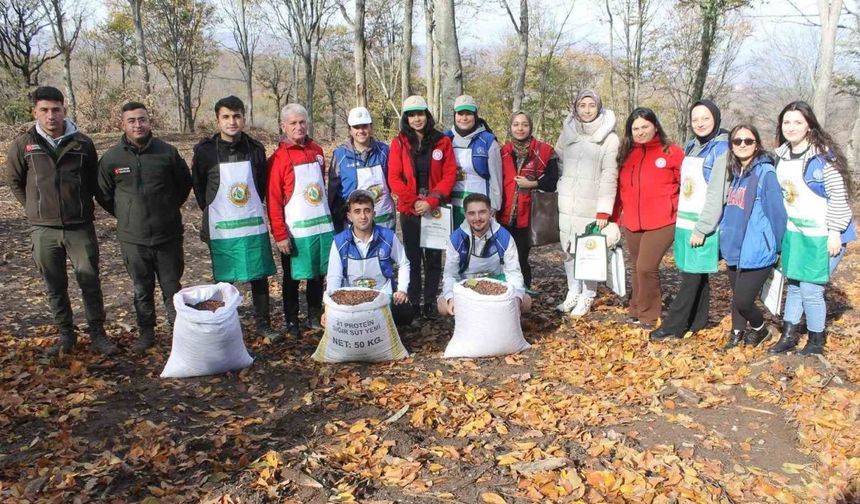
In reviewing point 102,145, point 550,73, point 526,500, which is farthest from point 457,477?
point 550,73

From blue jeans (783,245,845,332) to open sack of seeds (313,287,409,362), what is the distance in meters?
3.02

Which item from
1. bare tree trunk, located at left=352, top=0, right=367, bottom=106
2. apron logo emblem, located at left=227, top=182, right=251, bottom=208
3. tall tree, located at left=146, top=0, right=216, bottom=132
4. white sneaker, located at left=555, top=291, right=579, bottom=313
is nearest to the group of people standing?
apron logo emblem, located at left=227, top=182, right=251, bottom=208

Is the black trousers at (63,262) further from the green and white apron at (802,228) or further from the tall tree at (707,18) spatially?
the tall tree at (707,18)

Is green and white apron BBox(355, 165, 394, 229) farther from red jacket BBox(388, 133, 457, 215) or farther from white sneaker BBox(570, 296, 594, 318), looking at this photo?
white sneaker BBox(570, 296, 594, 318)

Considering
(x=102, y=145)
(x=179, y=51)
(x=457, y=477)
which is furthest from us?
(x=179, y=51)

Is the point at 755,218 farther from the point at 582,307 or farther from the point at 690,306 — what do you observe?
the point at 582,307

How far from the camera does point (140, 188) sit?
171 inches

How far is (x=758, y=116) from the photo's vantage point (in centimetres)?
4741

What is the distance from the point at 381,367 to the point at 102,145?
46.3ft

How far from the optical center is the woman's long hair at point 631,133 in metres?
4.50

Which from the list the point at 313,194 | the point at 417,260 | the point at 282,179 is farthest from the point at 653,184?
the point at 282,179

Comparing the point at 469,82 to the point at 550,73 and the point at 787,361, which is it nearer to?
the point at 550,73

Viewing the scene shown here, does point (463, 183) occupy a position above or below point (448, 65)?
below

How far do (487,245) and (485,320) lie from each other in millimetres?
716
